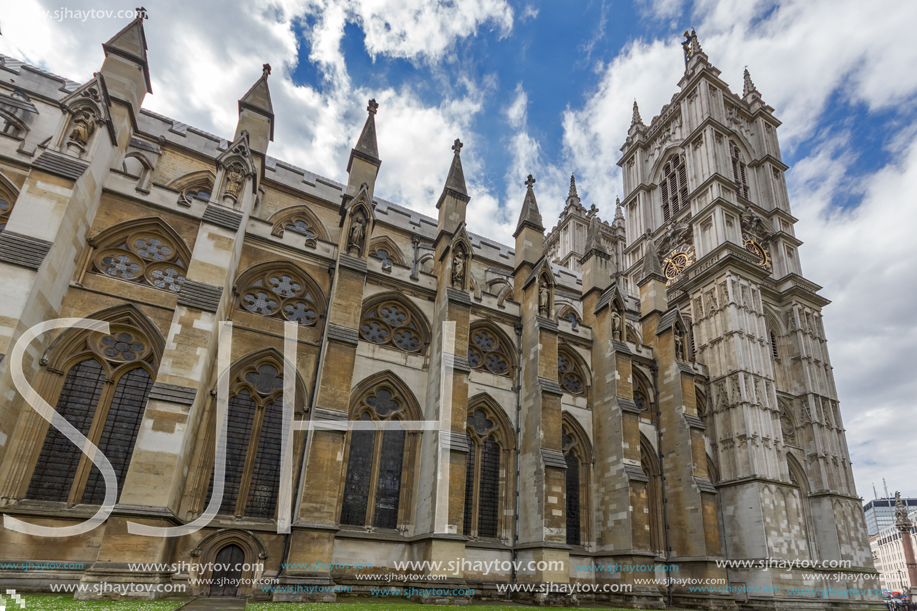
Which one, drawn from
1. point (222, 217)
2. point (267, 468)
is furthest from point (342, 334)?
point (222, 217)

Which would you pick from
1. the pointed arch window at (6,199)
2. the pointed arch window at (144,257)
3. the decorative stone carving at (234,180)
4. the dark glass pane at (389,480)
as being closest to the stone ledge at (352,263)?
the decorative stone carving at (234,180)

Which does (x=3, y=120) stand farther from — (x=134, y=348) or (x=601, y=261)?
(x=601, y=261)

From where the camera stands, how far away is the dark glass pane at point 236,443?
13.6 meters

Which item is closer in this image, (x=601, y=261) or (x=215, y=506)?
(x=215, y=506)

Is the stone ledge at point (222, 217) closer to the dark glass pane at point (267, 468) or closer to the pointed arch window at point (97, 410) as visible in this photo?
the pointed arch window at point (97, 410)

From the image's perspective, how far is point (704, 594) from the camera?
17.6 meters

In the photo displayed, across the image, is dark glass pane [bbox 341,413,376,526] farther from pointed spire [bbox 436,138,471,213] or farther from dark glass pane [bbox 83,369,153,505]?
pointed spire [bbox 436,138,471,213]

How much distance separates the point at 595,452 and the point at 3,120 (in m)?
23.6

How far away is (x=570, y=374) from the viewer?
20734 mm

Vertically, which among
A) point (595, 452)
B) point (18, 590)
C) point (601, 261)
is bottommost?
point (18, 590)

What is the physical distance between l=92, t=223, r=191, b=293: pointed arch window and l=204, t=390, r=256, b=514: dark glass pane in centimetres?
359

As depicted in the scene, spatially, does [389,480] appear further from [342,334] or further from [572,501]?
[572,501]

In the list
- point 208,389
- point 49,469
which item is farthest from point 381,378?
point 49,469

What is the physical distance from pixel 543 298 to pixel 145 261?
12.8 meters
